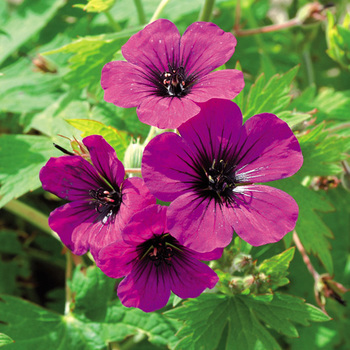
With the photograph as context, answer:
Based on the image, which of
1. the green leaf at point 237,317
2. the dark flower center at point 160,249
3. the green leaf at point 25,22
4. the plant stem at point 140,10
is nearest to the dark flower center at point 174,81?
the dark flower center at point 160,249

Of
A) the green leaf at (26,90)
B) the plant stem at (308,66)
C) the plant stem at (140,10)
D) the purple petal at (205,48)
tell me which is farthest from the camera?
the plant stem at (308,66)

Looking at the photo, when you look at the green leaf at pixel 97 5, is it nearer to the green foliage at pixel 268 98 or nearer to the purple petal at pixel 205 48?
the purple petal at pixel 205 48

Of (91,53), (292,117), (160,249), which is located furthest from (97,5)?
(160,249)

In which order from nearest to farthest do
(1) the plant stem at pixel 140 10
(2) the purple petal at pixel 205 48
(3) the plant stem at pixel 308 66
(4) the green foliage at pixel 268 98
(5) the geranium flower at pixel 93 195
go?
(5) the geranium flower at pixel 93 195, (2) the purple petal at pixel 205 48, (4) the green foliage at pixel 268 98, (1) the plant stem at pixel 140 10, (3) the plant stem at pixel 308 66

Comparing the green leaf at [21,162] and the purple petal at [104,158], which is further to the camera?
the green leaf at [21,162]

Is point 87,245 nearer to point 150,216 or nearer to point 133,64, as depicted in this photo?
point 150,216

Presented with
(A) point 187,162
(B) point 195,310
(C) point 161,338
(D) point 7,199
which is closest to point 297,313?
(B) point 195,310
